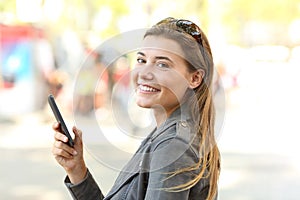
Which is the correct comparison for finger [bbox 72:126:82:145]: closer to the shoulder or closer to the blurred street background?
the shoulder

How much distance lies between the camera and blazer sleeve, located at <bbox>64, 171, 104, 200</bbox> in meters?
1.04

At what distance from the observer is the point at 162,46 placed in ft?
2.94

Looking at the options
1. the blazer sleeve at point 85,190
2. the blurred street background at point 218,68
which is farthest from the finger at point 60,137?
the blurred street background at point 218,68

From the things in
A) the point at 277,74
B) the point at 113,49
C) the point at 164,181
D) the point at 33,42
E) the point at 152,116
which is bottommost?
the point at 164,181

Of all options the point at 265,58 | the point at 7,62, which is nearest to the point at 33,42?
the point at 7,62

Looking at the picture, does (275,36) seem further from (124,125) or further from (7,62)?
(124,125)

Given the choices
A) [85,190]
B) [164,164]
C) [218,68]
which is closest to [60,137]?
[85,190]

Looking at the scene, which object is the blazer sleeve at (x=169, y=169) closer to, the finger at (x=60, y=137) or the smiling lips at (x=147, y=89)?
the smiling lips at (x=147, y=89)

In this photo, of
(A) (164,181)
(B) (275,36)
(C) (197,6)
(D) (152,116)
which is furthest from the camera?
(B) (275,36)

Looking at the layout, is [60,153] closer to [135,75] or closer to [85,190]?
[85,190]

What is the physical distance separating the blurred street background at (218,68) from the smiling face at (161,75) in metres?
2.28

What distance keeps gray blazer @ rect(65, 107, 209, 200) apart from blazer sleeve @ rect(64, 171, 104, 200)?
0.15m

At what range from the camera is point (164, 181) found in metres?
0.81

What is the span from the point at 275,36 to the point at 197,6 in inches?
37.7
